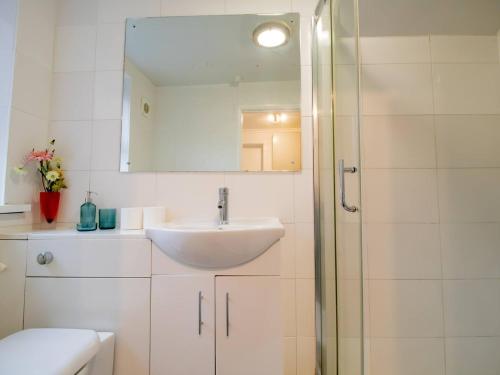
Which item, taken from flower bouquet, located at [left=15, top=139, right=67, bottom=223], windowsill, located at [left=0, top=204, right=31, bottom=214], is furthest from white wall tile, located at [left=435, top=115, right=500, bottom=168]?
windowsill, located at [left=0, top=204, right=31, bottom=214]

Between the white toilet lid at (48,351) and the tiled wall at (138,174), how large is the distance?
0.61 meters

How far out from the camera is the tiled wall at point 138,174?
1.19 meters

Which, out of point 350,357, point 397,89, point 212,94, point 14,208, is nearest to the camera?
point 350,357

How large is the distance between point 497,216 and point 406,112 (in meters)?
0.67

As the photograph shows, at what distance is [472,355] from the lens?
112 cm

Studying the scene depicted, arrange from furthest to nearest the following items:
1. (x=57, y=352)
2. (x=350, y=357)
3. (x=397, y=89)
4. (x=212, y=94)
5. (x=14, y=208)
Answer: (x=212, y=94), (x=397, y=89), (x=14, y=208), (x=350, y=357), (x=57, y=352)

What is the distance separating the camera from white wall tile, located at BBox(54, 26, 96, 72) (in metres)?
1.29

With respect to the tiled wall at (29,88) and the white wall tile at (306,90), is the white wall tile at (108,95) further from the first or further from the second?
the white wall tile at (306,90)

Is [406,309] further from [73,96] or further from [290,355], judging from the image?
[73,96]

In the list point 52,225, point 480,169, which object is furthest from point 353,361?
point 52,225

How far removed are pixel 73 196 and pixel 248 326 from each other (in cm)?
116

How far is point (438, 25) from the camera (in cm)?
116

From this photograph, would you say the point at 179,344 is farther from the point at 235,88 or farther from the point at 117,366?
the point at 235,88

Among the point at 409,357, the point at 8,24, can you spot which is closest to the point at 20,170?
the point at 8,24
